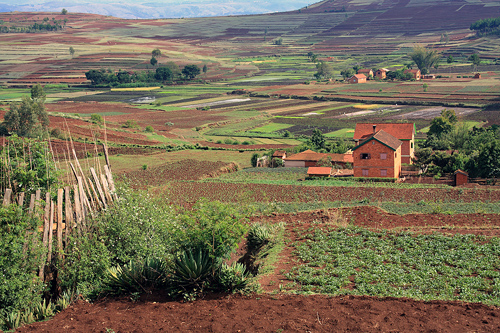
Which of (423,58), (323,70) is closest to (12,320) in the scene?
(323,70)

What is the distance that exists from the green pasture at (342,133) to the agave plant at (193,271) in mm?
59314

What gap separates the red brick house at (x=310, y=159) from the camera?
165ft

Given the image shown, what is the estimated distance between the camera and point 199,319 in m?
10.7

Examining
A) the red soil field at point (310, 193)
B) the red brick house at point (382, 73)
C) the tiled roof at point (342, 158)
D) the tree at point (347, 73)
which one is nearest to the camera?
the red soil field at point (310, 193)

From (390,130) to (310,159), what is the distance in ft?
28.6

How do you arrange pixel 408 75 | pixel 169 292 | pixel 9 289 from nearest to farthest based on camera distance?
pixel 9 289 < pixel 169 292 < pixel 408 75

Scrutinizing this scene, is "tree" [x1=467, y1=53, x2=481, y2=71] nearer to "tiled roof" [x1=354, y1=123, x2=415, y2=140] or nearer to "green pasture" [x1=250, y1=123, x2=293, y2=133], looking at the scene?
"green pasture" [x1=250, y1=123, x2=293, y2=133]

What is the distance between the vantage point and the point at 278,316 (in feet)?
34.9

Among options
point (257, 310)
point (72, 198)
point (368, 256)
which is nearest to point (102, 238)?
point (72, 198)

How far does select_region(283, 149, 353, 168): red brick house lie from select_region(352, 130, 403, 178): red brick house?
7100 mm

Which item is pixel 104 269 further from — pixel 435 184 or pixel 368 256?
pixel 435 184

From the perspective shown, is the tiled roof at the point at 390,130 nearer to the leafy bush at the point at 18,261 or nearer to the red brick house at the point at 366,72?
the leafy bush at the point at 18,261

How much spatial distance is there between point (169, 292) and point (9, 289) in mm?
3816

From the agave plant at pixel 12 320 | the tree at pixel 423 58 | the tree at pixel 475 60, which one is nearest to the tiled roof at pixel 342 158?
the agave plant at pixel 12 320
